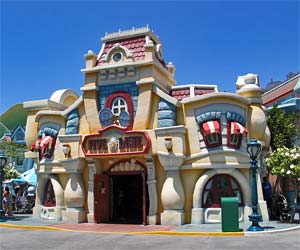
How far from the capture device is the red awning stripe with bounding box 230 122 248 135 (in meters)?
15.8

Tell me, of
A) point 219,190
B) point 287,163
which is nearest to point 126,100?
point 219,190

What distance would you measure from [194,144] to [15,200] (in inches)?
509

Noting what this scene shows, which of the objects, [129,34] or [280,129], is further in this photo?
[280,129]

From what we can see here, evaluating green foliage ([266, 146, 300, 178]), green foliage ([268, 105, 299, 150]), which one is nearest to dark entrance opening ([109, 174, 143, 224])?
green foliage ([266, 146, 300, 178])

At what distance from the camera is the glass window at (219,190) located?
1609 cm

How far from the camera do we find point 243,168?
1608 centimetres

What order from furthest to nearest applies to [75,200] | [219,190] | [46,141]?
[46,141]
[75,200]
[219,190]

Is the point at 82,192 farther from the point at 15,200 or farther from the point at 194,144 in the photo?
the point at 15,200

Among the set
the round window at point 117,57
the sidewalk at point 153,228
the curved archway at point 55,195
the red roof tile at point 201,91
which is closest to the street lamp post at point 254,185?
the sidewalk at point 153,228

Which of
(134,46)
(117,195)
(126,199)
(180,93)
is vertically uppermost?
(134,46)

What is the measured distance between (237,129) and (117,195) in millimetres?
6993

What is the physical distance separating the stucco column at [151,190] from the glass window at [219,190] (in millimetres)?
2027

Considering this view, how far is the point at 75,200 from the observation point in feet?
57.7

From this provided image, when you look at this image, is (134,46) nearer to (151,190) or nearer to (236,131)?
(236,131)
